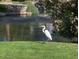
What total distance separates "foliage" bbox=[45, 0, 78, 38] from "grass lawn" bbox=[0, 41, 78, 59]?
1448 millimetres

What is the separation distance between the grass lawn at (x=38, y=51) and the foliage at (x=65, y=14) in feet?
4.75

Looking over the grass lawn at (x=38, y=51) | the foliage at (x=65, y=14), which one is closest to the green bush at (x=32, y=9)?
the foliage at (x=65, y=14)

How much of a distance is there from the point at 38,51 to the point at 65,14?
2311mm

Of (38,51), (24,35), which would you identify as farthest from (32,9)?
(38,51)

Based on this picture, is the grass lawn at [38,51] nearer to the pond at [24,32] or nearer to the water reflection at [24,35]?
the water reflection at [24,35]

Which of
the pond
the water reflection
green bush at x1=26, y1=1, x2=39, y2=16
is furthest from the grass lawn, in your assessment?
green bush at x1=26, y1=1, x2=39, y2=16

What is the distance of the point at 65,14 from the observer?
32.6ft

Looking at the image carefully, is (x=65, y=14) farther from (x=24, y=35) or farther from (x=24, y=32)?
(x=24, y=32)

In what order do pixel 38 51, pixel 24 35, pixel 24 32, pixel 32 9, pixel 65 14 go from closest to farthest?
pixel 38 51
pixel 65 14
pixel 24 35
pixel 24 32
pixel 32 9

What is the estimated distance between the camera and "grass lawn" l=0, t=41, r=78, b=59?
24.6 feet

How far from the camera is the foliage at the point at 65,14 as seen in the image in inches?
387

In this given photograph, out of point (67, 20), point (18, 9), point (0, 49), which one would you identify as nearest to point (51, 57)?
point (0, 49)

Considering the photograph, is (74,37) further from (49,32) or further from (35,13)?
(35,13)

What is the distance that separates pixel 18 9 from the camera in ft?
94.7
